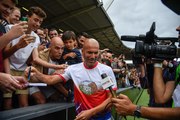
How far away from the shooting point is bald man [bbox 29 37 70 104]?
12.2 ft

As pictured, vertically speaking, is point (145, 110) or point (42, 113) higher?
point (145, 110)

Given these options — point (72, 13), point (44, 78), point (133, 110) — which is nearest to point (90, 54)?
point (44, 78)

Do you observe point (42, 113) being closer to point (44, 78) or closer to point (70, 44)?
→ point (44, 78)

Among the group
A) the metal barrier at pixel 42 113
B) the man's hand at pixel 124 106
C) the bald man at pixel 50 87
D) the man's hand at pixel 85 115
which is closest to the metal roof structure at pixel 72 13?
the bald man at pixel 50 87

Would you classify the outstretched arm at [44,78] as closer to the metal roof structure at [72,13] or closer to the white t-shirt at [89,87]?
the white t-shirt at [89,87]

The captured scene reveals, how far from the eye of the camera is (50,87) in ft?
12.3

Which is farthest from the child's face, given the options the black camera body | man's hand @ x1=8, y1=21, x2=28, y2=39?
the black camera body

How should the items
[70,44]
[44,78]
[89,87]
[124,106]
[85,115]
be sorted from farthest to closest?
1. [70,44]
2. [44,78]
3. [89,87]
4. [85,115]
5. [124,106]

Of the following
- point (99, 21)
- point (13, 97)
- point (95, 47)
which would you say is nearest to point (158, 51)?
point (95, 47)

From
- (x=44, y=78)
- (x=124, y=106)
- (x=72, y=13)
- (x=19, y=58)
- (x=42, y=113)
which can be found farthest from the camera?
(x=72, y=13)

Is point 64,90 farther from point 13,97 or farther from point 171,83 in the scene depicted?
point 171,83

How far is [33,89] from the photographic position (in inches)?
146

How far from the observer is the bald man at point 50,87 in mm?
3730

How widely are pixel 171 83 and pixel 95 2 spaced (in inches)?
414
